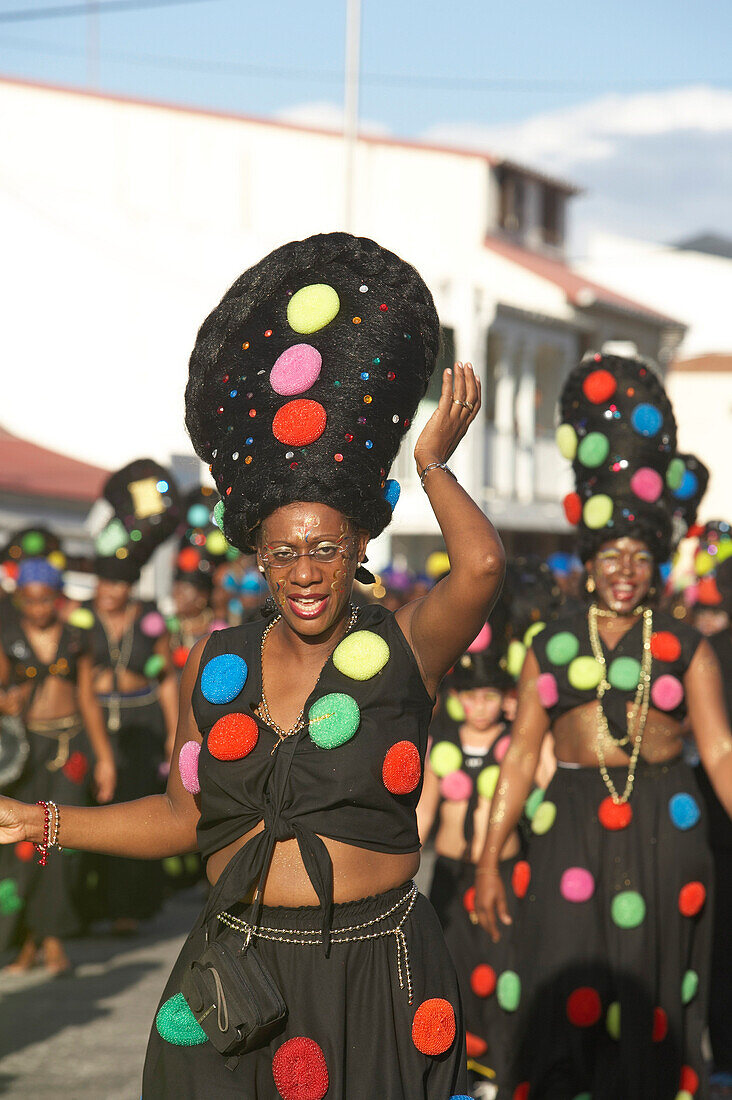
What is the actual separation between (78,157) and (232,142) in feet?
9.96

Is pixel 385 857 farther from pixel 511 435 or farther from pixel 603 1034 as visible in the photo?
pixel 511 435

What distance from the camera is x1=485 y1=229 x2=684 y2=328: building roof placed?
29.4 meters

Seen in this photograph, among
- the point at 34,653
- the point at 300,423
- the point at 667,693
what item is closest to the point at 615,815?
the point at 667,693

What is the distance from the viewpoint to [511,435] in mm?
29250

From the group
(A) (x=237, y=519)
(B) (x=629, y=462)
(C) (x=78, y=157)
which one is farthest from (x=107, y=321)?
(A) (x=237, y=519)

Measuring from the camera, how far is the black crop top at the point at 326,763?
10.3 feet

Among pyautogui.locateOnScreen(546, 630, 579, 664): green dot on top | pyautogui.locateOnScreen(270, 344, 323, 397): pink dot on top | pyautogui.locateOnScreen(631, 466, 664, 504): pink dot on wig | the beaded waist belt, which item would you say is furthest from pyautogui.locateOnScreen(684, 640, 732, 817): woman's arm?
pyautogui.locateOnScreen(270, 344, 323, 397): pink dot on top

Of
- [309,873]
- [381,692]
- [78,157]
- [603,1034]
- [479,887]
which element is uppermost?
[78,157]

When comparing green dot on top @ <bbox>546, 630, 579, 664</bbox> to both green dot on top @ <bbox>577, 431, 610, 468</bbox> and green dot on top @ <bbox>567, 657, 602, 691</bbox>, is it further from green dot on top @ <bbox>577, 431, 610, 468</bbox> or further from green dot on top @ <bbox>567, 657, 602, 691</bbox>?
green dot on top @ <bbox>577, 431, 610, 468</bbox>

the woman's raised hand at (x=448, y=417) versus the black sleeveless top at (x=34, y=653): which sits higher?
the woman's raised hand at (x=448, y=417)

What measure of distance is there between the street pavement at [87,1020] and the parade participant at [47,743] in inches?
10.0

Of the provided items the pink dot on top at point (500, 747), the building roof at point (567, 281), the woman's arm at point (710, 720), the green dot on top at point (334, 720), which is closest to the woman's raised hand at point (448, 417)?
the green dot on top at point (334, 720)

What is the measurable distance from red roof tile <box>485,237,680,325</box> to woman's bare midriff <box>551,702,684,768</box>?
24533mm

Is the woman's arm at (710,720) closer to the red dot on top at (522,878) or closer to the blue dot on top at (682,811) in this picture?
the blue dot on top at (682,811)
